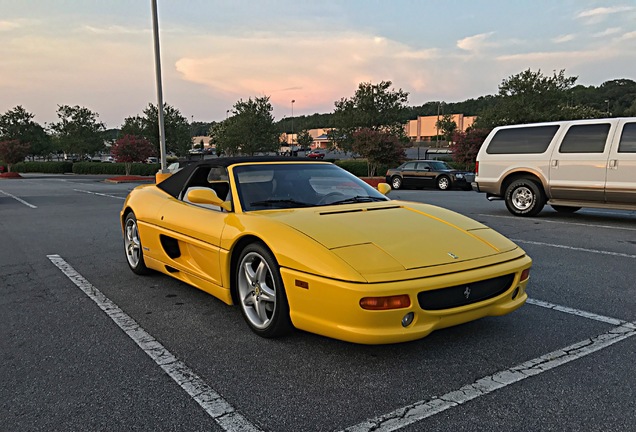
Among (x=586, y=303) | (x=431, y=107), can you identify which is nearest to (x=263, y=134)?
(x=586, y=303)

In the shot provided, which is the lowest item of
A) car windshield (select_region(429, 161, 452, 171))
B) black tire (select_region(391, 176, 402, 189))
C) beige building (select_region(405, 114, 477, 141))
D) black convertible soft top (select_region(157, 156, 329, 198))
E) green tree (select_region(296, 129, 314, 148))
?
black tire (select_region(391, 176, 402, 189))

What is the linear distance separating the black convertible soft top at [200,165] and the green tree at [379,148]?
71.0 feet

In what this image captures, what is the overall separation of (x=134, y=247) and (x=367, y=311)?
11.0ft

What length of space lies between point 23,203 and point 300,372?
1374 centimetres

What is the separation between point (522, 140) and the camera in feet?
31.4

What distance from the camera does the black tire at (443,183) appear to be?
68.2 feet

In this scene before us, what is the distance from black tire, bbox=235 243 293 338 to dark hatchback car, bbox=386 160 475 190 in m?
18.4

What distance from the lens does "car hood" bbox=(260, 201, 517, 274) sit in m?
2.85

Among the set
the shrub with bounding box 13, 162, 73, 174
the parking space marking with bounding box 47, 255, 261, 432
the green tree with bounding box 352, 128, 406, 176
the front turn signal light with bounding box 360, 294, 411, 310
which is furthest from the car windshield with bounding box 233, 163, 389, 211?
the shrub with bounding box 13, 162, 73, 174

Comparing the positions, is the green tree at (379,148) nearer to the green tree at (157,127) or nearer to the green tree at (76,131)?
the green tree at (157,127)

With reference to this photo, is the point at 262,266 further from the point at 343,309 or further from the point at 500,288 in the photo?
the point at 500,288

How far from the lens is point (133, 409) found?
2.40 m

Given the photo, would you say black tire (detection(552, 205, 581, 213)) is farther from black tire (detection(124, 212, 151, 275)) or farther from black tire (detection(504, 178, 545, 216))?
black tire (detection(124, 212, 151, 275))

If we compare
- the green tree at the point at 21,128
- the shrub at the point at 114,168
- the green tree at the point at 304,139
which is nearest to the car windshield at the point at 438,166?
the shrub at the point at 114,168
